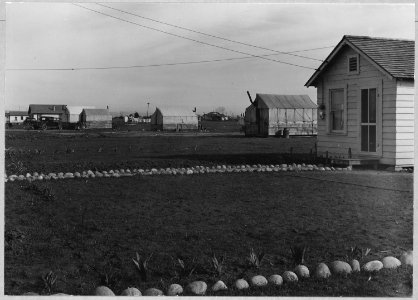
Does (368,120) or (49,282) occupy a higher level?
(368,120)

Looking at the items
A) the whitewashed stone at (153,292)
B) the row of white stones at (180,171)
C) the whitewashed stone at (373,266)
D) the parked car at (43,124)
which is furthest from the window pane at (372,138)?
the parked car at (43,124)

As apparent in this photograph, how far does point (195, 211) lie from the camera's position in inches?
324

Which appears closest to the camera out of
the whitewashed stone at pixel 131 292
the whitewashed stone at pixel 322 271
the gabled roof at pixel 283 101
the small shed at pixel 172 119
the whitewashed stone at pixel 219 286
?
the whitewashed stone at pixel 131 292

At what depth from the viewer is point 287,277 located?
17.3 ft

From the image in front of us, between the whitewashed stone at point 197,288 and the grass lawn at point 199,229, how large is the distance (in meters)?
0.25

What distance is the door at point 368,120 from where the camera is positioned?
13312 mm

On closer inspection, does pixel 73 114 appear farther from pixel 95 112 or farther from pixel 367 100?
pixel 367 100

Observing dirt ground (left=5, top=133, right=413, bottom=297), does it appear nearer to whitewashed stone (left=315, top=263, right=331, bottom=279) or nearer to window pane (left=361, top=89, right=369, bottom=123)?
whitewashed stone (left=315, top=263, right=331, bottom=279)

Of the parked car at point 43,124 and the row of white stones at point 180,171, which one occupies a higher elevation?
the parked car at point 43,124

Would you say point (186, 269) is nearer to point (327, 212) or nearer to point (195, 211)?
point (195, 211)

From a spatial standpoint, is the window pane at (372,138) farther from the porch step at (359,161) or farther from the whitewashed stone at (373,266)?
the whitewashed stone at (373,266)

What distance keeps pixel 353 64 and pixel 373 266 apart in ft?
30.3

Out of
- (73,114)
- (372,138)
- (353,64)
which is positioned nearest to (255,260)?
(372,138)

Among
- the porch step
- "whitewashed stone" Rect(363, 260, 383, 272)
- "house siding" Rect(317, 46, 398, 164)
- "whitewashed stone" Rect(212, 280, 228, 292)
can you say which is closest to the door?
"house siding" Rect(317, 46, 398, 164)
